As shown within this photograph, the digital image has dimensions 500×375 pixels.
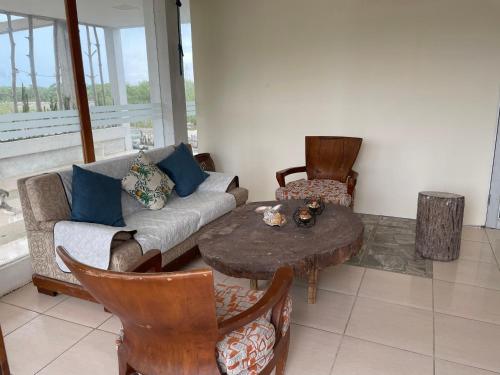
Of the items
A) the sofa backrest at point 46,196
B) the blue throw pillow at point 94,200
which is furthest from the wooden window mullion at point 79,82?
the blue throw pillow at point 94,200

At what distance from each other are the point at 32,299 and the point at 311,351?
75.4 inches

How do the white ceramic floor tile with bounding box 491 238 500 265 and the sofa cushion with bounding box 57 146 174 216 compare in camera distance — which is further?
the white ceramic floor tile with bounding box 491 238 500 265

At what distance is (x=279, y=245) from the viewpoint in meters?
2.12

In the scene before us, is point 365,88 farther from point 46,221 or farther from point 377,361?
point 46,221

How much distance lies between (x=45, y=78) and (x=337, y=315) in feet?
9.04

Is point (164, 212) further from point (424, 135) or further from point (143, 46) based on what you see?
point (424, 135)

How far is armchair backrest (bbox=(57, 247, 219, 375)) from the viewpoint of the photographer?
1.08m

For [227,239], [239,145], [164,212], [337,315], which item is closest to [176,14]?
[239,145]

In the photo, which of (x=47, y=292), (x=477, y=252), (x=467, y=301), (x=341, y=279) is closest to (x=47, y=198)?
(x=47, y=292)

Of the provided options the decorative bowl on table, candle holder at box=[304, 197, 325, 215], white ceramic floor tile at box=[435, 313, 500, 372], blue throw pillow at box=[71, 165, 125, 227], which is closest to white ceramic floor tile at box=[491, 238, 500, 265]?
white ceramic floor tile at box=[435, 313, 500, 372]

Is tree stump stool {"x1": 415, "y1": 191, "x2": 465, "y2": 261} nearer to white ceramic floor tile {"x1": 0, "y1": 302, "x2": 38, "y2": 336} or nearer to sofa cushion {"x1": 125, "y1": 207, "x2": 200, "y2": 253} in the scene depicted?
sofa cushion {"x1": 125, "y1": 207, "x2": 200, "y2": 253}

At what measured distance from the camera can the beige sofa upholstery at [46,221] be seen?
2333 millimetres

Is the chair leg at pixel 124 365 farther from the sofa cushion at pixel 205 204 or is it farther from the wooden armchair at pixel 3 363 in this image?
the sofa cushion at pixel 205 204

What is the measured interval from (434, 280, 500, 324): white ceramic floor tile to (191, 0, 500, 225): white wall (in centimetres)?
141
